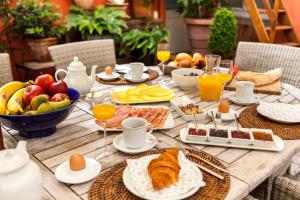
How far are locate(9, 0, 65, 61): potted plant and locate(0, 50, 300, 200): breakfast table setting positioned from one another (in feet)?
6.80

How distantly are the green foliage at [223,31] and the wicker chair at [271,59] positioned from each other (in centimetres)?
208

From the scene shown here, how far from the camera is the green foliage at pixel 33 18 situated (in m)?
3.43

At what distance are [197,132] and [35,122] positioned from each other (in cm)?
60

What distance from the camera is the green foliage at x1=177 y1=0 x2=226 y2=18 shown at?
4977 mm

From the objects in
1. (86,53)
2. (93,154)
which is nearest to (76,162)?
(93,154)

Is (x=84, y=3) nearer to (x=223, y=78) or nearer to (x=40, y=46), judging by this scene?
(x=40, y=46)

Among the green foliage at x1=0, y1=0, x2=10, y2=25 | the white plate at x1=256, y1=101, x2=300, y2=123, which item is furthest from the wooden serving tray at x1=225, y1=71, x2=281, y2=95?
the green foliage at x1=0, y1=0, x2=10, y2=25

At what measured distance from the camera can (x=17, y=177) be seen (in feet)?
2.44

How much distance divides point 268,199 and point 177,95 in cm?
73

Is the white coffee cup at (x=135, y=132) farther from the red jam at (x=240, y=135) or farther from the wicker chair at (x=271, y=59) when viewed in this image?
the wicker chair at (x=271, y=59)

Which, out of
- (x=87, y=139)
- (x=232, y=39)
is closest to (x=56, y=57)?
(x=87, y=139)

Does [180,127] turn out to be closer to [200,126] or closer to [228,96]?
[200,126]

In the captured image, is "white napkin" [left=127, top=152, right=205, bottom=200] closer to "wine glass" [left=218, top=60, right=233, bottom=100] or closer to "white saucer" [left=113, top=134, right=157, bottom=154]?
"white saucer" [left=113, top=134, right=157, bottom=154]

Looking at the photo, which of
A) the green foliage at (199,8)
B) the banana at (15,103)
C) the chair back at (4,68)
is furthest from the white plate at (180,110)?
the green foliage at (199,8)
